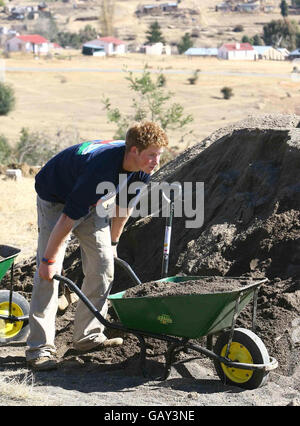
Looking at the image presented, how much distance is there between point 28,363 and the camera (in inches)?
225

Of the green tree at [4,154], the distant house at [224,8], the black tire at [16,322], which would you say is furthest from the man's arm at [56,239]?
the distant house at [224,8]

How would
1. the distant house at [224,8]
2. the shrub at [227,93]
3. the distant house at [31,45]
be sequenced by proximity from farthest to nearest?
the distant house at [224,8]
the distant house at [31,45]
the shrub at [227,93]

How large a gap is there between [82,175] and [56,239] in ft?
1.45

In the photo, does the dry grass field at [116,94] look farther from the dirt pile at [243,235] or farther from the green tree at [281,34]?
the dirt pile at [243,235]

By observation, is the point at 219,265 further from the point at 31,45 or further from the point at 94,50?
the point at 31,45

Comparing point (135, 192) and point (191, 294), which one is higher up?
point (135, 192)

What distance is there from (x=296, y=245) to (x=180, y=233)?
4.10 feet

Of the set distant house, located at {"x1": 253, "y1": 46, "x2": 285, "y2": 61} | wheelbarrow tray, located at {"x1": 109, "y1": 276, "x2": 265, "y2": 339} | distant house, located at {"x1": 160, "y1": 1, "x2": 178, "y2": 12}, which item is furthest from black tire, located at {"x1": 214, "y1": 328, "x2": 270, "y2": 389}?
distant house, located at {"x1": 160, "y1": 1, "x2": 178, "y2": 12}

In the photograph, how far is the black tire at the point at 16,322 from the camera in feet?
21.3

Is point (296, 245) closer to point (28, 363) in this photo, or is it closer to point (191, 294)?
point (191, 294)

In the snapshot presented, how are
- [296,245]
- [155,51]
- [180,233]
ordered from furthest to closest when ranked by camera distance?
[155,51], [180,233], [296,245]

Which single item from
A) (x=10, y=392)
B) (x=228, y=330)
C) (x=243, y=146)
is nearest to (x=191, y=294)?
(x=228, y=330)

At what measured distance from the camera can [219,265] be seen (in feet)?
20.4

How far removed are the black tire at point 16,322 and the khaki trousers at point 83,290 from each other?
2.65 feet
